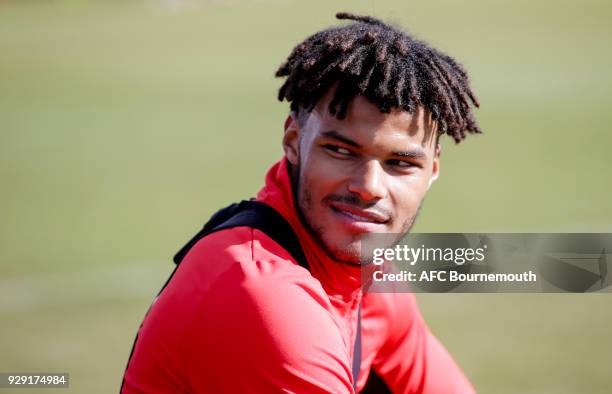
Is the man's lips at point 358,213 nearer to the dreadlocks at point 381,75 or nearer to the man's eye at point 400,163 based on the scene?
the man's eye at point 400,163

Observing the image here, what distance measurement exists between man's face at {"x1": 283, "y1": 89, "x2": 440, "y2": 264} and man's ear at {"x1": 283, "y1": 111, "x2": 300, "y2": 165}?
0.21ft

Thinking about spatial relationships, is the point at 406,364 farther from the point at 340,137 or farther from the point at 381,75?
the point at 381,75

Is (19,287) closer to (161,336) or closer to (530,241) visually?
Result: (530,241)

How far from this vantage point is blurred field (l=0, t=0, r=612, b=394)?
6.84 metres

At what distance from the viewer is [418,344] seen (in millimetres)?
4160

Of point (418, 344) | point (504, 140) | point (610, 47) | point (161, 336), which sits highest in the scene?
point (610, 47)

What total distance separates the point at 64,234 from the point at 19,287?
4.52ft

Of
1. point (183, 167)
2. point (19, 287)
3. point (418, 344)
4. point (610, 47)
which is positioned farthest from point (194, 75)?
point (418, 344)

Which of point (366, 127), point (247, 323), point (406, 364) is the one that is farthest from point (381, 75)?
point (406, 364)

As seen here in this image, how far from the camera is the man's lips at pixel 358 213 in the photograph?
3363 millimetres

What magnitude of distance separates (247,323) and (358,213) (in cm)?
58

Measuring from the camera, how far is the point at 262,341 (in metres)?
3.03

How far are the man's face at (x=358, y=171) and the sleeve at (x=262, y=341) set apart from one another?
14.6 inches

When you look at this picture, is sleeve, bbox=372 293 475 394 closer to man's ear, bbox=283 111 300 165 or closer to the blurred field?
man's ear, bbox=283 111 300 165
